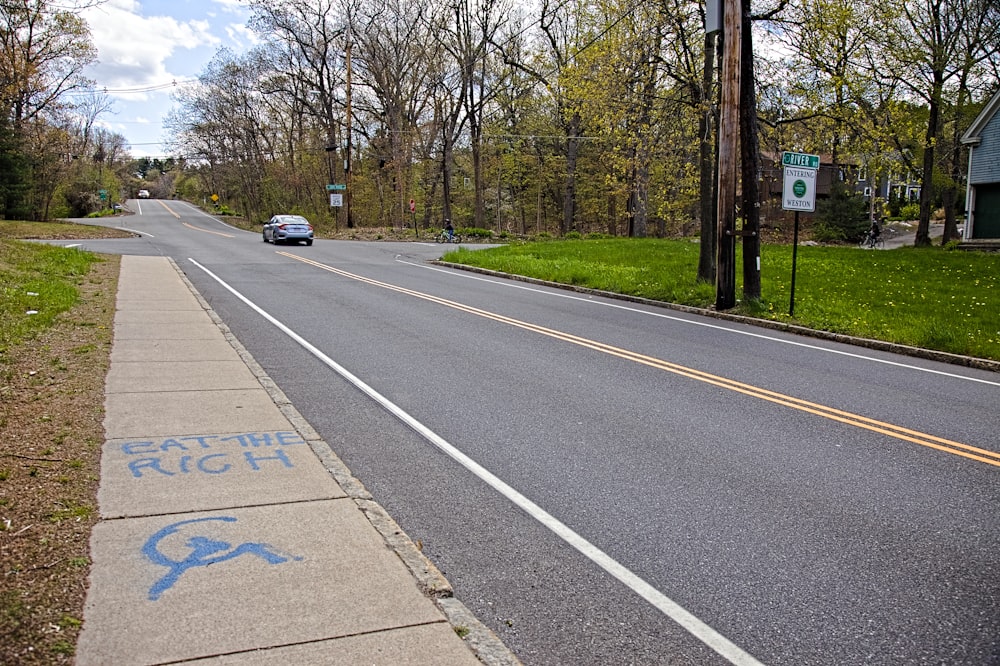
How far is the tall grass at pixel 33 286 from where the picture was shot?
412 inches

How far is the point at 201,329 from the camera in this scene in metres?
11.7

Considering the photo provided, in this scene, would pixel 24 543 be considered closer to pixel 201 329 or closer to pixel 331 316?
pixel 201 329

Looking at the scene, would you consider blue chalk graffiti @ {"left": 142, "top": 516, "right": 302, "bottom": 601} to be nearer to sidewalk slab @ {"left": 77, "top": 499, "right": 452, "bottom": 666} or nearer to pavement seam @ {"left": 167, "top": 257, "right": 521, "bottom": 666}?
sidewalk slab @ {"left": 77, "top": 499, "right": 452, "bottom": 666}

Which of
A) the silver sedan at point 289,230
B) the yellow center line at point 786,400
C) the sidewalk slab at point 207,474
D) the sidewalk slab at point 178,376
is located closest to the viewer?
the sidewalk slab at point 207,474

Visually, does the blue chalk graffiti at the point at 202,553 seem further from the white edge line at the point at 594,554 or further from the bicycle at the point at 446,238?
the bicycle at the point at 446,238

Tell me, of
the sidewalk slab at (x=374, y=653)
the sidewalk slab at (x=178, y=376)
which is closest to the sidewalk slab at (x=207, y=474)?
the sidewalk slab at (x=374, y=653)

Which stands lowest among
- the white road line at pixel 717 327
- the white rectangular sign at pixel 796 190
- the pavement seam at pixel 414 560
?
the white road line at pixel 717 327

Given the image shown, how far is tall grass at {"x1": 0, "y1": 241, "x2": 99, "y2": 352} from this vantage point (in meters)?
10.5

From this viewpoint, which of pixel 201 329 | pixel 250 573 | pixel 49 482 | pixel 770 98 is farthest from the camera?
pixel 770 98

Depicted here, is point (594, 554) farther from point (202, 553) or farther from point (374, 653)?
point (202, 553)

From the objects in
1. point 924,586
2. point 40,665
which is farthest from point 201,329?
point 924,586

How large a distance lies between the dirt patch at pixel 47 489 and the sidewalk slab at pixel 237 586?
4.6 inches

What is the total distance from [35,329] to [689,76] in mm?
14566

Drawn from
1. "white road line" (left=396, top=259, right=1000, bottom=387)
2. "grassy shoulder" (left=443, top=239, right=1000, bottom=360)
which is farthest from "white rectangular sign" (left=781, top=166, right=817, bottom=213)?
"white road line" (left=396, top=259, right=1000, bottom=387)
